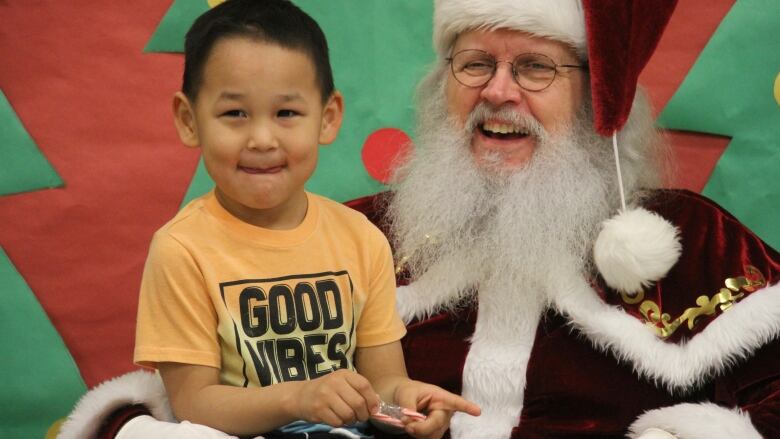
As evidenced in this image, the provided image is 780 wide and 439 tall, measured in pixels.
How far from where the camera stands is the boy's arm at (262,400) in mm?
1456

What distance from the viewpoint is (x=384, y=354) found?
70.7 inches

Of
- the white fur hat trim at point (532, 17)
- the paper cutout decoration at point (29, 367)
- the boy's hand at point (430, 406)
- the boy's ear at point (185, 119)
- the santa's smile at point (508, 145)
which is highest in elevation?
the white fur hat trim at point (532, 17)

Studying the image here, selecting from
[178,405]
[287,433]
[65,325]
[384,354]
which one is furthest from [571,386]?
[65,325]

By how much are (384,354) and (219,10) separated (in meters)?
0.69

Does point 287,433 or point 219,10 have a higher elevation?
point 219,10

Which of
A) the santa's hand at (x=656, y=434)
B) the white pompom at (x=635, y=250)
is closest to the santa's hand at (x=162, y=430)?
the santa's hand at (x=656, y=434)

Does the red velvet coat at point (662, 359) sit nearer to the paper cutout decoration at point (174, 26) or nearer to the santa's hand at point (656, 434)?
the santa's hand at point (656, 434)

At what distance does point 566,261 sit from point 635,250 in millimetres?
196

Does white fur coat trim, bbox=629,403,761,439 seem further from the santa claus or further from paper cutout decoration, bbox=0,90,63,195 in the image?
paper cutout decoration, bbox=0,90,63,195

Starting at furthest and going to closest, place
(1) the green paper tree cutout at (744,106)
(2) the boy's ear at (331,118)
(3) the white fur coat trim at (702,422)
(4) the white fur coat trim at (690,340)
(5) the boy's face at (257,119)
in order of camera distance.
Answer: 1. (1) the green paper tree cutout at (744,106)
2. (4) the white fur coat trim at (690,340)
3. (3) the white fur coat trim at (702,422)
4. (2) the boy's ear at (331,118)
5. (5) the boy's face at (257,119)

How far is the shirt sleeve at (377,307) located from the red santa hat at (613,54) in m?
0.57

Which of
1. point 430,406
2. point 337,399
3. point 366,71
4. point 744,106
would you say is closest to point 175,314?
point 337,399

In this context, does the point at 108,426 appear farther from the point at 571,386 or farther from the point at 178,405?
the point at 571,386

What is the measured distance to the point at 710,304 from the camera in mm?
2105
